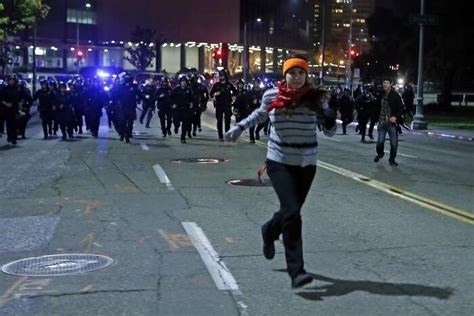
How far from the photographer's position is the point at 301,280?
587 centimetres

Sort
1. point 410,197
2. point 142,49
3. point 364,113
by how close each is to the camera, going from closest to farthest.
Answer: point 410,197 < point 364,113 < point 142,49

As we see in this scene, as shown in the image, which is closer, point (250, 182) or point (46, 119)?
point (250, 182)

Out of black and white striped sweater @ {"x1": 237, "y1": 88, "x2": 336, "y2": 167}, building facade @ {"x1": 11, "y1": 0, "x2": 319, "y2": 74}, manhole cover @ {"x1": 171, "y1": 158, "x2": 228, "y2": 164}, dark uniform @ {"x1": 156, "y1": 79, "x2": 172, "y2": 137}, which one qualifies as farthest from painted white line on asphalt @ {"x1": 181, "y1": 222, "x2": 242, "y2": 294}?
building facade @ {"x1": 11, "y1": 0, "x2": 319, "y2": 74}

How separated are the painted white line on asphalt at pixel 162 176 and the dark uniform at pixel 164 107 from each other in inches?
302

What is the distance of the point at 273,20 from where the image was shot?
110 m

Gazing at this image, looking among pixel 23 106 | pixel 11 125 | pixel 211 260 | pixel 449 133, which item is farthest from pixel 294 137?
pixel 449 133

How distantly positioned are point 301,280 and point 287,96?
151cm

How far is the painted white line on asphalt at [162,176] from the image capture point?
1171cm

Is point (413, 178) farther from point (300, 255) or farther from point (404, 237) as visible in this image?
point (300, 255)

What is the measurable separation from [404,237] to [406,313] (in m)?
2.75

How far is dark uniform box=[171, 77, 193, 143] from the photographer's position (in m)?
20.1

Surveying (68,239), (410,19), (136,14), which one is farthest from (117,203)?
(136,14)

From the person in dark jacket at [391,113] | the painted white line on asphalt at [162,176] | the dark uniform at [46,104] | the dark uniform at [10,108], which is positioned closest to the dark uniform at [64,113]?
the dark uniform at [46,104]

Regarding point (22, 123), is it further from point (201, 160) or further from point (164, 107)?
point (201, 160)
